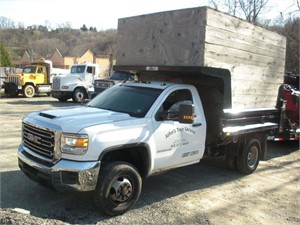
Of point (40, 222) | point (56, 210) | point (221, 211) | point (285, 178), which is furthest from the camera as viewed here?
point (285, 178)

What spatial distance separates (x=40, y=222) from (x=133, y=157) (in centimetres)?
173

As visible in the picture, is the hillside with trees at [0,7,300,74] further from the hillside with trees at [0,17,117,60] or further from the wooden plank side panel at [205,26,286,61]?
the wooden plank side panel at [205,26,286,61]

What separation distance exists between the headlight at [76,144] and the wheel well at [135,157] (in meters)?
0.54

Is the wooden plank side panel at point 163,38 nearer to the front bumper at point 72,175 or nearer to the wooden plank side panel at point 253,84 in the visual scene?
the wooden plank side panel at point 253,84

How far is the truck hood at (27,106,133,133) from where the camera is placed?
16.2ft

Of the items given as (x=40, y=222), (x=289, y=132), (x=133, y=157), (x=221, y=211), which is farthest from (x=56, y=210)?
→ (x=289, y=132)

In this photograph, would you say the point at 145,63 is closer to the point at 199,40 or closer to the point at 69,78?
the point at 199,40

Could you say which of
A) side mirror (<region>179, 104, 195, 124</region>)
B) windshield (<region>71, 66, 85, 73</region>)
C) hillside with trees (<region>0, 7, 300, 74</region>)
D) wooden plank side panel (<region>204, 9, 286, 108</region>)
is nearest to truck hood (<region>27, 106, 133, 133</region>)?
side mirror (<region>179, 104, 195, 124</region>)

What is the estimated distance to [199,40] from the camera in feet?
20.7

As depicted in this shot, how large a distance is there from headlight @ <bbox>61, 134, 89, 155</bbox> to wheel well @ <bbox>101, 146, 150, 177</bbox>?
54 cm

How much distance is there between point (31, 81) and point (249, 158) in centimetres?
2140

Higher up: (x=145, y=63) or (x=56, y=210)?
(x=145, y=63)

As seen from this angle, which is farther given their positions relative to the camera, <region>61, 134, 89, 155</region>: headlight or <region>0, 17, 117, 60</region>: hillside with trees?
<region>0, 17, 117, 60</region>: hillside with trees

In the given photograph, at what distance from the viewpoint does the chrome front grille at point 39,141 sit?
503 cm
